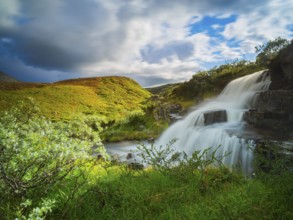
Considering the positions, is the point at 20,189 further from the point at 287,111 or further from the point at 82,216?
the point at 287,111

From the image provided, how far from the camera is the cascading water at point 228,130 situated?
29.1 feet

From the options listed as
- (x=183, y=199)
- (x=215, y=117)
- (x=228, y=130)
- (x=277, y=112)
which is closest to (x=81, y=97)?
(x=215, y=117)

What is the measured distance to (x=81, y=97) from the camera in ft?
145

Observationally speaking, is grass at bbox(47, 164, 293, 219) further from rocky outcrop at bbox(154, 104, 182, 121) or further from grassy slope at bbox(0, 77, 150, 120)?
grassy slope at bbox(0, 77, 150, 120)

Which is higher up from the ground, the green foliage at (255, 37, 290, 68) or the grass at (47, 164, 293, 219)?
the green foliage at (255, 37, 290, 68)

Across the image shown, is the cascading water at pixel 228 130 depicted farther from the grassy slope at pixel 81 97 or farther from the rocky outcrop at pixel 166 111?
the grassy slope at pixel 81 97

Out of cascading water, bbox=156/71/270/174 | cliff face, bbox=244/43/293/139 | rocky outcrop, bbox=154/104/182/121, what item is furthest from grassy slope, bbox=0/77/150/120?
cliff face, bbox=244/43/293/139

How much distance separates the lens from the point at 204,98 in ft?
81.9

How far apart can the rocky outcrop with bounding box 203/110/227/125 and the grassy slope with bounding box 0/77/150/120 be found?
670 inches

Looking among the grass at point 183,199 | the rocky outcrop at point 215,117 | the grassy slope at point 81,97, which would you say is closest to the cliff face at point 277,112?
the rocky outcrop at point 215,117

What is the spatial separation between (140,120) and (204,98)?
6.96m

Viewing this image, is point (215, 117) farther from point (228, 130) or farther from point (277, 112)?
point (277, 112)

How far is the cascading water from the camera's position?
8859mm

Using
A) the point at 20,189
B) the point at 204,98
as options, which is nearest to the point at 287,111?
the point at 20,189
